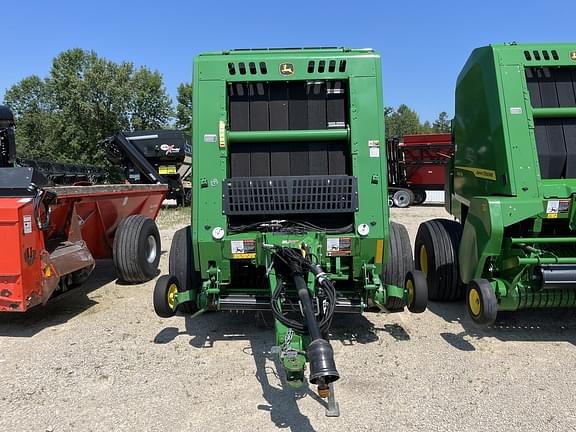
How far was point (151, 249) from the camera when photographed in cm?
684

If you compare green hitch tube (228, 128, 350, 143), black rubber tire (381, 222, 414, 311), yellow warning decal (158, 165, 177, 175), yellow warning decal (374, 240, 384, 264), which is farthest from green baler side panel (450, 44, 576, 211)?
yellow warning decal (158, 165, 177, 175)

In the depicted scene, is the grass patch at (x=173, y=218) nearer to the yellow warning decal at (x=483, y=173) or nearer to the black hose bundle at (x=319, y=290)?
the yellow warning decal at (x=483, y=173)

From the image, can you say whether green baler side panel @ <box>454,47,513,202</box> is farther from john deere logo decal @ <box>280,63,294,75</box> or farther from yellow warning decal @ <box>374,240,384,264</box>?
john deere logo decal @ <box>280,63,294,75</box>

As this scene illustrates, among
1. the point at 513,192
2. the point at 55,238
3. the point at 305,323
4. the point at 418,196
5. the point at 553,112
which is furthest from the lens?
the point at 418,196

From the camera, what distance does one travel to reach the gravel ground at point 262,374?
296 cm

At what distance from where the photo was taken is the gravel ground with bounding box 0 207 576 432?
9.71 ft

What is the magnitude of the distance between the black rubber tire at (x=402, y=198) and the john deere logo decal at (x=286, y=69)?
51.5 feet

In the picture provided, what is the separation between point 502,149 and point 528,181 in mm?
384

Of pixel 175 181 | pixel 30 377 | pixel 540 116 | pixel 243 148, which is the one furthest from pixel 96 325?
pixel 175 181

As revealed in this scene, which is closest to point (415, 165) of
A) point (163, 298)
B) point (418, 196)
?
point (418, 196)

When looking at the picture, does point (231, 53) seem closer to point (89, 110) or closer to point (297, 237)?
point (297, 237)

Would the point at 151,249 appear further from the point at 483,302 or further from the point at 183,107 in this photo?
the point at 183,107

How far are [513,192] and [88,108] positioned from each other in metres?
32.5

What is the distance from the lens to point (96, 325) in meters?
4.76
